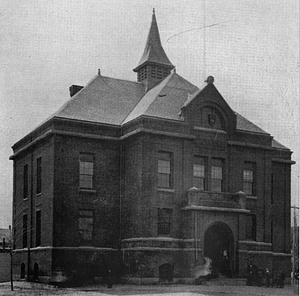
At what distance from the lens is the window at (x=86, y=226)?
33.7m

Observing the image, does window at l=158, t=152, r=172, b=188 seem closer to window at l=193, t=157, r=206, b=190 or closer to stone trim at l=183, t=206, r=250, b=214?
window at l=193, t=157, r=206, b=190

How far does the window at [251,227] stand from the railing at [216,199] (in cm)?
221

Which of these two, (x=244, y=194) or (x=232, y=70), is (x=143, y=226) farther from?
(x=232, y=70)

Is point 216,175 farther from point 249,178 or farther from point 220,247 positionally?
point 220,247

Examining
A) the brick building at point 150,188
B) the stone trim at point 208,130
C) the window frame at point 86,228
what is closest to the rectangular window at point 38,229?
the brick building at point 150,188

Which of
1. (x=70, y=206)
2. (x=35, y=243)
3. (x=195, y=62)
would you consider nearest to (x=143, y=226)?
(x=70, y=206)

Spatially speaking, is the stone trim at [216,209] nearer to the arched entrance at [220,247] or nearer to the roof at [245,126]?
the arched entrance at [220,247]

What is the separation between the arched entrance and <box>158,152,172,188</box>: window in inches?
135

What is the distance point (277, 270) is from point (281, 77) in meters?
17.1

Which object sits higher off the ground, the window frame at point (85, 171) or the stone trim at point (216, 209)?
the window frame at point (85, 171)

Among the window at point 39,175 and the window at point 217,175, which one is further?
the window at point 39,175

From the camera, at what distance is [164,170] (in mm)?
33281

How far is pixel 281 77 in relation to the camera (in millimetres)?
24094

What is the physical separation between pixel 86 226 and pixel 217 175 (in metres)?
7.93
